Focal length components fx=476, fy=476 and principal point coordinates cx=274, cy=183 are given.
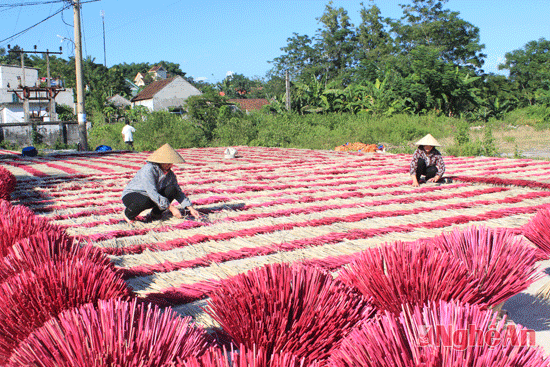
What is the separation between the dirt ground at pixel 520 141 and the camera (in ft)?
37.8

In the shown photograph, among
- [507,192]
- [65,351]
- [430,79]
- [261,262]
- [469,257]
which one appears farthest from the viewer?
[430,79]

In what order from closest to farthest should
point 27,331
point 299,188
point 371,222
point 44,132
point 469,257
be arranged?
point 27,331
point 469,257
point 371,222
point 299,188
point 44,132

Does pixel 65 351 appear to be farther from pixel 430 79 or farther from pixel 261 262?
pixel 430 79

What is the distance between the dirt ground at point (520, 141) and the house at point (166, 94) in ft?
87.8

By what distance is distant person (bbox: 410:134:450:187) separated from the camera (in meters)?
4.64

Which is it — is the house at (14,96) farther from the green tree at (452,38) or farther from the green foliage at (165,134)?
the green tree at (452,38)

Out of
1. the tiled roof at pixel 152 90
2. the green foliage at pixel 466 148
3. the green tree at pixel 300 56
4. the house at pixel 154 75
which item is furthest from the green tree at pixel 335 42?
the house at pixel 154 75

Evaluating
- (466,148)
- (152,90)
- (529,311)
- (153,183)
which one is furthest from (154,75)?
(529,311)

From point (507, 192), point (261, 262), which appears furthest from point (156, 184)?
point (507, 192)

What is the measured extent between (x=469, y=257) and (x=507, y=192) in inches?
106

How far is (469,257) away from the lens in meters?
1.74

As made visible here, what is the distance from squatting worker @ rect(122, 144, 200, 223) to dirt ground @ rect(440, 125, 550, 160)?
8869 mm

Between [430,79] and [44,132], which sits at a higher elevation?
[430,79]

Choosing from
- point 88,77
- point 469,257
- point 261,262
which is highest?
point 88,77
